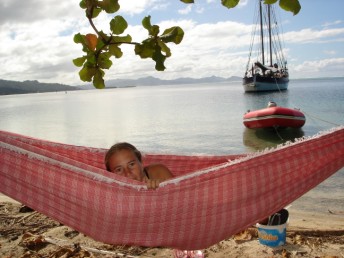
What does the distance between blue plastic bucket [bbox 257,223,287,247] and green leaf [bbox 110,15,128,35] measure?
2.28 m

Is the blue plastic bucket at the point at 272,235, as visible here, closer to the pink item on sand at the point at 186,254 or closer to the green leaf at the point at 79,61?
the pink item on sand at the point at 186,254

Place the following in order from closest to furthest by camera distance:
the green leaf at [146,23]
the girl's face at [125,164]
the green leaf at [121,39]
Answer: the green leaf at [146,23]
the green leaf at [121,39]
the girl's face at [125,164]

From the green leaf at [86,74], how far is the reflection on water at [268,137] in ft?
33.7

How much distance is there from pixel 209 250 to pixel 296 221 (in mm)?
1684

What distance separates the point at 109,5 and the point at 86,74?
0.30m

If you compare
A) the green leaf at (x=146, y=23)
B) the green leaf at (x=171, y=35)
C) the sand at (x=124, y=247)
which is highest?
the green leaf at (x=146, y=23)

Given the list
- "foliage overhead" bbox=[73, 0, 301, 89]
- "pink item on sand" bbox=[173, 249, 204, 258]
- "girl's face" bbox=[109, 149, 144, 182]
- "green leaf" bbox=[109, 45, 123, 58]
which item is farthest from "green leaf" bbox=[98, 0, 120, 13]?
"pink item on sand" bbox=[173, 249, 204, 258]

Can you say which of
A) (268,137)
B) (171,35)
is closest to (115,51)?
(171,35)

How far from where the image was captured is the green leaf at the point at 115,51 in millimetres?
1392

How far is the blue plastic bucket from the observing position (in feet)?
9.54

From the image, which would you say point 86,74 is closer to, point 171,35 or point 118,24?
point 118,24

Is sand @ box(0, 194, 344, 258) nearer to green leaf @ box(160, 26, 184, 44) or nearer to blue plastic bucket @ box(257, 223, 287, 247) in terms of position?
blue plastic bucket @ box(257, 223, 287, 247)

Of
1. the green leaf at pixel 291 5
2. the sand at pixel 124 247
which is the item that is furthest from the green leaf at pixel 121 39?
the sand at pixel 124 247

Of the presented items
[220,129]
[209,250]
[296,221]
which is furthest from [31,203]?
[220,129]
